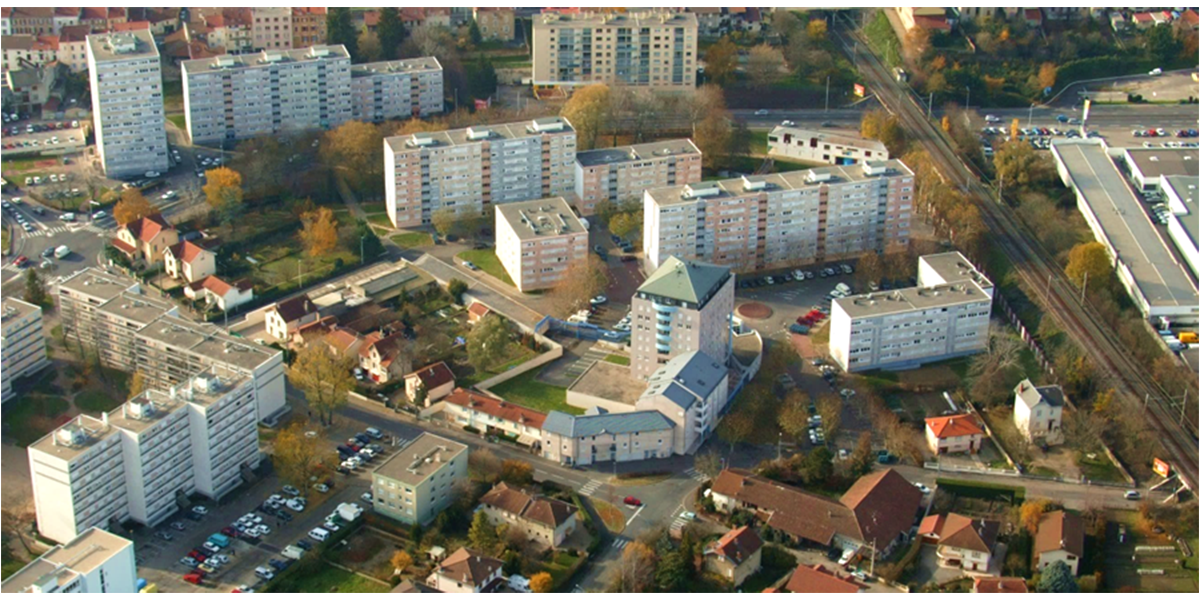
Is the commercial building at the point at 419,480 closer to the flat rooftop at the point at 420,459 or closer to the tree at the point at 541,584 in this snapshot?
the flat rooftop at the point at 420,459

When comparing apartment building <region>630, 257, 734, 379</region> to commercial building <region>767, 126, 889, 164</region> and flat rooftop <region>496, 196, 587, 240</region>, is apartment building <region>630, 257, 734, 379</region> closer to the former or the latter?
flat rooftop <region>496, 196, 587, 240</region>

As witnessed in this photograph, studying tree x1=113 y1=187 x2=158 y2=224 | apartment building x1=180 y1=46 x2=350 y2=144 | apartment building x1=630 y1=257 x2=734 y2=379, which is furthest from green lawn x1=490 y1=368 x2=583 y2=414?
apartment building x1=180 y1=46 x2=350 y2=144

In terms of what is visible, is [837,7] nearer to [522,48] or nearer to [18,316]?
[522,48]

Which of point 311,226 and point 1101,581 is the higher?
point 311,226

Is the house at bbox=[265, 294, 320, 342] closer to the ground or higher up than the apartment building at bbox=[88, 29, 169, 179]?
closer to the ground

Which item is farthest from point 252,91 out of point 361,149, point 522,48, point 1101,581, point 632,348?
point 1101,581

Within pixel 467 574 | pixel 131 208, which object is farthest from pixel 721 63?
pixel 467 574
